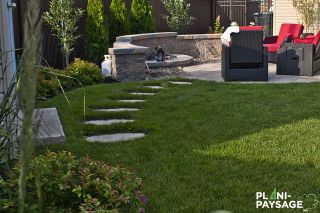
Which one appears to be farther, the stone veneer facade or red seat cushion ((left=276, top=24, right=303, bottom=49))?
red seat cushion ((left=276, top=24, right=303, bottom=49))

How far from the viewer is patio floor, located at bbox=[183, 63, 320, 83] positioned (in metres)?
8.28

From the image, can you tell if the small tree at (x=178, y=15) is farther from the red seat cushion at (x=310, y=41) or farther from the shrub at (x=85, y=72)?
the shrub at (x=85, y=72)

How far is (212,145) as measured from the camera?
14.1 feet

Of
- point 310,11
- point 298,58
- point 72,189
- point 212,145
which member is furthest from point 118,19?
point 72,189

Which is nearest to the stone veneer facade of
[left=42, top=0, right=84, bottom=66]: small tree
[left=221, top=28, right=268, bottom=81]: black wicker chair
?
[left=42, top=0, right=84, bottom=66]: small tree

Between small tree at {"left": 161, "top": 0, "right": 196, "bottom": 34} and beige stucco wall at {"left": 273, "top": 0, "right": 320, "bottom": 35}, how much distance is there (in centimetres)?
247

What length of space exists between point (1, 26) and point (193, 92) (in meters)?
3.95

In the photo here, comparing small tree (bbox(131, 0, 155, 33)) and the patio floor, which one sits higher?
small tree (bbox(131, 0, 155, 33))

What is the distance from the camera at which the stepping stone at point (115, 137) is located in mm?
4547

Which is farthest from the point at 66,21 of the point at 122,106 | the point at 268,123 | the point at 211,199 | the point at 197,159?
the point at 211,199

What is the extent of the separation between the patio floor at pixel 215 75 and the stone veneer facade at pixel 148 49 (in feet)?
3.25

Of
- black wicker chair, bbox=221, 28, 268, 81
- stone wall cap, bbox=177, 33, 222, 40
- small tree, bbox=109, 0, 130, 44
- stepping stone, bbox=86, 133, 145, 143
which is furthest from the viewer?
stone wall cap, bbox=177, 33, 222, 40

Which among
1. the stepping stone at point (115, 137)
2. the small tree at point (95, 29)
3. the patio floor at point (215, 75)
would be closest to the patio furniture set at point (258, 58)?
the patio floor at point (215, 75)

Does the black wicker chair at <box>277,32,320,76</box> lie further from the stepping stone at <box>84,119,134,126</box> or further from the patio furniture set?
the stepping stone at <box>84,119,134,126</box>
